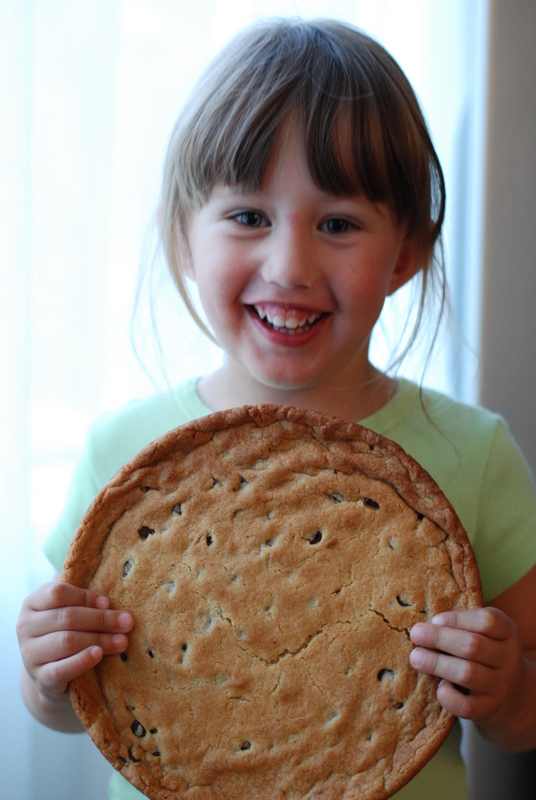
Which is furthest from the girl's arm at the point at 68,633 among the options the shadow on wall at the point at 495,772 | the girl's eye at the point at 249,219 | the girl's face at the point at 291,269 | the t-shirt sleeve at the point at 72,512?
the shadow on wall at the point at 495,772

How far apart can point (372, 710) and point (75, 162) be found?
1039 millimetres

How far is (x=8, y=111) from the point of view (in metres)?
1.15

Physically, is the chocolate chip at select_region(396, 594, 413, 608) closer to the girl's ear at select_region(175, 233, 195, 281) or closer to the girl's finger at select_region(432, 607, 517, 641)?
the girl's finger at select_region(432, 607, 517, 641)

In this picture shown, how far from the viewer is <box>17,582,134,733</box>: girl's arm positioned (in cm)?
72

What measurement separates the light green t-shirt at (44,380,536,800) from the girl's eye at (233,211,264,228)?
0.32 m

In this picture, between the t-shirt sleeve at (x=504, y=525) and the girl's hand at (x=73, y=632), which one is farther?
the t-shirt sleeve at (x=504, y=525)

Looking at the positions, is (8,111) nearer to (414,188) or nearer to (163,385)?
(163,385)

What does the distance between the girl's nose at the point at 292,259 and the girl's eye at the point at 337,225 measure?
1.3 inches

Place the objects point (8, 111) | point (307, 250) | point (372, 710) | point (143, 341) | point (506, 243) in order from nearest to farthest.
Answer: point (372, 710) → point (307, 250) → point (8, 111) → point (143, 341) → point (506, 243)

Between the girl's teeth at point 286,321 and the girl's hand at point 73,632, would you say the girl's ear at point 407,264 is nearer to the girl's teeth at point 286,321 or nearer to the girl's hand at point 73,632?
the girl's teeth at point 286,321

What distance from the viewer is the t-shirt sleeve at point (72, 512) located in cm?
102

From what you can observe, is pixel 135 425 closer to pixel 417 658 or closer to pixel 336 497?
pixel 336 497

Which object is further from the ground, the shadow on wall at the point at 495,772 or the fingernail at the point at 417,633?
the fingernail at the point at 417,633

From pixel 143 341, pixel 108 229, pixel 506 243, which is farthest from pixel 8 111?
pixel 506 243
